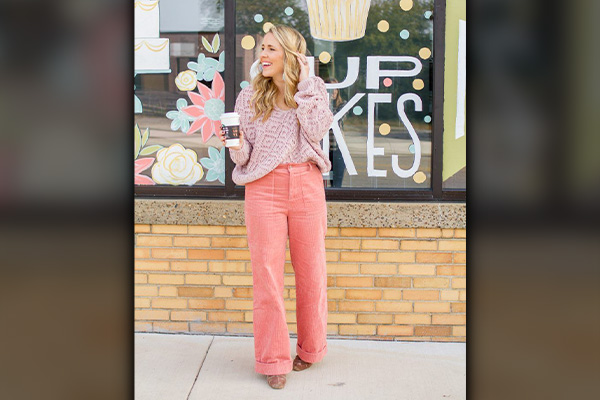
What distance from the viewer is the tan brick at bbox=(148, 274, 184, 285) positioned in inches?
173

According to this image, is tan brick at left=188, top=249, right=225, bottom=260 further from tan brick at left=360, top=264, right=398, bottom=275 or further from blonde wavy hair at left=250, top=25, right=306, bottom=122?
blonde wavy hair at left=250, top=25, right=306, bottom=122

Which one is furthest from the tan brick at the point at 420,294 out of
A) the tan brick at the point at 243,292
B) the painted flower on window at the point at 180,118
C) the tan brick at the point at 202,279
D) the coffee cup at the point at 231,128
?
the painted flower on window at the point at 180,118

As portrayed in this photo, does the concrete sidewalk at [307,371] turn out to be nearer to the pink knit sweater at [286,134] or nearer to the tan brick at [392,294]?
the tan brick at [392,294]

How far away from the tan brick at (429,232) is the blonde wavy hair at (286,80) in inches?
51.5

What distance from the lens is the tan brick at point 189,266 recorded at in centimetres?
437

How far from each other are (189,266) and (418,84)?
1970 millimetres

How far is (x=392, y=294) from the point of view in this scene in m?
4.29

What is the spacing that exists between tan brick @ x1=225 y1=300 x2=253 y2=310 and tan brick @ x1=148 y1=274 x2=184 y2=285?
1.18ft

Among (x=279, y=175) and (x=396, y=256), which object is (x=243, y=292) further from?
(x=279, y=175)

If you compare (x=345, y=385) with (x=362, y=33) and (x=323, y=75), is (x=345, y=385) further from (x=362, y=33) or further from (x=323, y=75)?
(x=362, y=33)

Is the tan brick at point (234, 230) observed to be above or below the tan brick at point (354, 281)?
above

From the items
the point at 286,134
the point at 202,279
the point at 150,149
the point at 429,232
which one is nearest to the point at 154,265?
the point at 202,279
